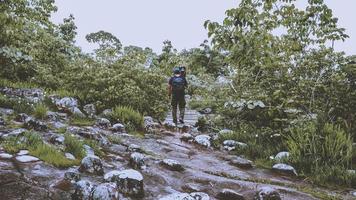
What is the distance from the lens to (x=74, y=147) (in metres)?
4.83

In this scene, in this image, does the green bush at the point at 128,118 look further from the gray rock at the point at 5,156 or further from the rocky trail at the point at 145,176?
the gray rock at the point at 5,156

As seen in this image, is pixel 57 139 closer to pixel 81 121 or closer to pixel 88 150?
pixel 88 150

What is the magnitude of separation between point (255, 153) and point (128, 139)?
2.45m

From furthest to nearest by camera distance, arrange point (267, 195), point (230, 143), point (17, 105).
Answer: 1. point (230, 143)
2. point (17, 105)
3. point (267, 195)

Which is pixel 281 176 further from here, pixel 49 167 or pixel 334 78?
pixel 49 167

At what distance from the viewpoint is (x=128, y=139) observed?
7199 millimetres

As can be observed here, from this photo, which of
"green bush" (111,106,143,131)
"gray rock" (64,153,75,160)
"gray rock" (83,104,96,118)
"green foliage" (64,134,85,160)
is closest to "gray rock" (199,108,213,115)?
"gray rock" (83,104,96,118)

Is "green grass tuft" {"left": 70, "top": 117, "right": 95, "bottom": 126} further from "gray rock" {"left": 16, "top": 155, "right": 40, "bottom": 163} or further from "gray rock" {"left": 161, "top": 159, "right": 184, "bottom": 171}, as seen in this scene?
"gray rock" {"left": 16, "top": 155, "right": 40, "bottom": 163}

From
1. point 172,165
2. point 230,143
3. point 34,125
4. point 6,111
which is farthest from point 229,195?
point 6,111

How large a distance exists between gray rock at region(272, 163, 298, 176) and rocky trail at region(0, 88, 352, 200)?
15 mm

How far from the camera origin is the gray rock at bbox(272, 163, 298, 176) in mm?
5980

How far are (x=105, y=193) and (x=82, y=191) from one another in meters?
0.21

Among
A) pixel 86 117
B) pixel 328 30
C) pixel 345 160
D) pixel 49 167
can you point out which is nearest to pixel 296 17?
pixel 328 30

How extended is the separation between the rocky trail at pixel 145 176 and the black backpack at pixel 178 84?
3.19m
